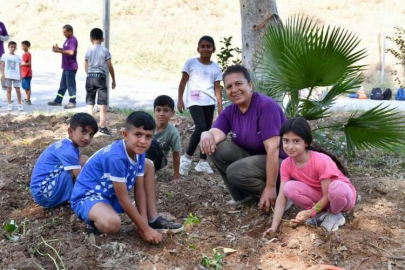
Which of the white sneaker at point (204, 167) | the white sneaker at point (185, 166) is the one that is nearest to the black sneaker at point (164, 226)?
the white sneaker at point (185, 166)

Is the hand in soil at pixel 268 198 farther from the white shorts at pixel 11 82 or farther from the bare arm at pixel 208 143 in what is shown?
the white shorts at pixel 11 82

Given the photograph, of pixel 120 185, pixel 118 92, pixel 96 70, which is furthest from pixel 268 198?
pixel 118 92

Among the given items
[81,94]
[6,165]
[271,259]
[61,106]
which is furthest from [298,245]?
[81,94]

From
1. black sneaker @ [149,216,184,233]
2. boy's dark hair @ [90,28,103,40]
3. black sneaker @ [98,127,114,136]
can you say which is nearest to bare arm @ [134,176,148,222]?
black sneaker @ [149,216,184,233]

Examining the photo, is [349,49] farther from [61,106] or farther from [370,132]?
[61,106]

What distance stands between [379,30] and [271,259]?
82.7 feet

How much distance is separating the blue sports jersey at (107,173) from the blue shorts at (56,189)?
15.8 inches

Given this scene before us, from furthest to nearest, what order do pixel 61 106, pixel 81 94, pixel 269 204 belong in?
1. pixel 81 94
2. pixel 61 106
3. pixel 269 204

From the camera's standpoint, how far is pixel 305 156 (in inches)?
135

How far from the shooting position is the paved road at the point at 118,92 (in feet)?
33.8

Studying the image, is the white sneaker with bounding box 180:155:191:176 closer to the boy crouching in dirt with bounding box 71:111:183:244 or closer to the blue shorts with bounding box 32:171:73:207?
the blue shorts with bounding box 32:171:73:207

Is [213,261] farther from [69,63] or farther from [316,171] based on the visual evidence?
[69,63]

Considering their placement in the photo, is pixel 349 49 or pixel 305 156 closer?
pixel 305 156

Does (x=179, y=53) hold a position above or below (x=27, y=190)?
above
